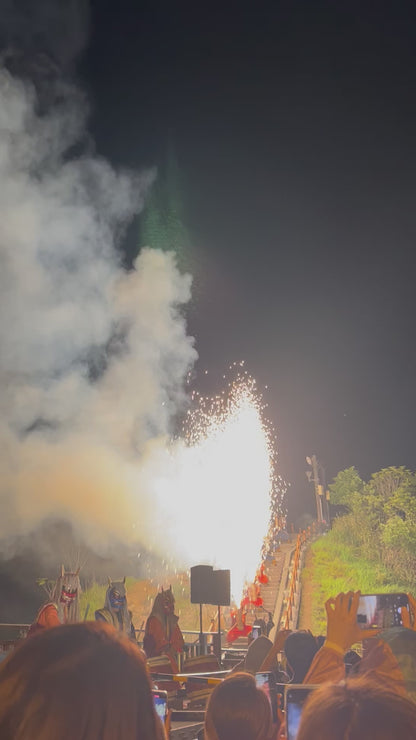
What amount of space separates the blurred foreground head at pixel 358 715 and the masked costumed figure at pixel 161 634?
32.9 feet

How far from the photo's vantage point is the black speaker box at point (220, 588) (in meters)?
14.1

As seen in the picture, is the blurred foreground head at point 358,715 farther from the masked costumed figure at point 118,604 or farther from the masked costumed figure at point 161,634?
the masked costumed figure at point 161,634

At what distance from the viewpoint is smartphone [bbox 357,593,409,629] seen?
9500 mm

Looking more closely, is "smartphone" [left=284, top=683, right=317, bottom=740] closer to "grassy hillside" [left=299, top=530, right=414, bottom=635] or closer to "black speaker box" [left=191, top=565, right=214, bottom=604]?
→ "black speaker box" [left=191, top=565, right=214, bottom=604]

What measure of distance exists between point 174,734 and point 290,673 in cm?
179

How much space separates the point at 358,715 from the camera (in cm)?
139

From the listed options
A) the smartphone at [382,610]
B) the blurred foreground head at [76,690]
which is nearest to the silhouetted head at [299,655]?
the blurred foreground head at [76,690]

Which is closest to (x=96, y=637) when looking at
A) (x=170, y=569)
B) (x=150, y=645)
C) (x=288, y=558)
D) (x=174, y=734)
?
(x=174, y=734)

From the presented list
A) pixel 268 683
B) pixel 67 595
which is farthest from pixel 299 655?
pixel 67 595

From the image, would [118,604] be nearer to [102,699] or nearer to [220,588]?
[220,588]

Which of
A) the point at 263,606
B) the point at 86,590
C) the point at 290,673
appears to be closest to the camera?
the point at 290,673

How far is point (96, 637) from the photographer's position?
4.69 ft

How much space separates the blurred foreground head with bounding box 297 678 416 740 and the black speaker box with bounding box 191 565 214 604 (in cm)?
1347

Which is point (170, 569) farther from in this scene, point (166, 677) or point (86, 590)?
point (166, 677)
